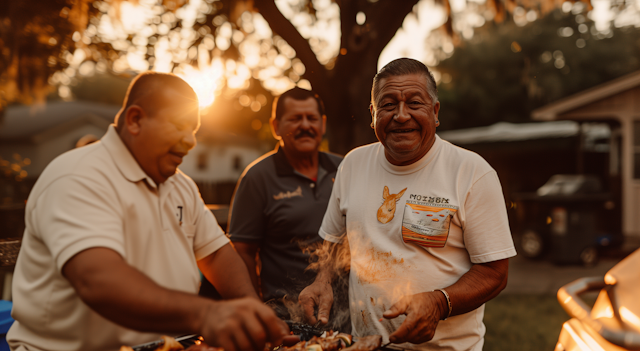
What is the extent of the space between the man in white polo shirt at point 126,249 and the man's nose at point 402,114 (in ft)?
3.10

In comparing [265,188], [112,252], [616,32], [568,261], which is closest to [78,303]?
[112,252]

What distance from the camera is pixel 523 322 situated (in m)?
6.42

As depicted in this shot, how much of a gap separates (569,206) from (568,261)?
1.17 metres

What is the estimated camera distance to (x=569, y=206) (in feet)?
31.9

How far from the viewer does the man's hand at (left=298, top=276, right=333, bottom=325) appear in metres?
2.37

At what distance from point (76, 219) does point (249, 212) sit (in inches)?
64.8

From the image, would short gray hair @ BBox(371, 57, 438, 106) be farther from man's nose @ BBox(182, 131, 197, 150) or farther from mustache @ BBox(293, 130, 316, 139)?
mustache @ BBox(293, 130, 316, 139)

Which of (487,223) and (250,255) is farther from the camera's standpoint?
(250,255)

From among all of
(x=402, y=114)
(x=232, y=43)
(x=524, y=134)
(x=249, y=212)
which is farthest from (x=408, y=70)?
(x=524, y=134)

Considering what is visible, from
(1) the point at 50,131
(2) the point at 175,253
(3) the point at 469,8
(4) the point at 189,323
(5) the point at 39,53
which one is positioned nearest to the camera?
(4) the point at 189,323

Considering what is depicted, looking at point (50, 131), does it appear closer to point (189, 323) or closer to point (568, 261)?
point (568, 261)

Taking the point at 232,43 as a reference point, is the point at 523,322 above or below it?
below

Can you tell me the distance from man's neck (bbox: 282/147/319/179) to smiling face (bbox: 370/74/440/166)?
120cm

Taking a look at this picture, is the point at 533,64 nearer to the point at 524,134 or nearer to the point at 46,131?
the point at 524,134
